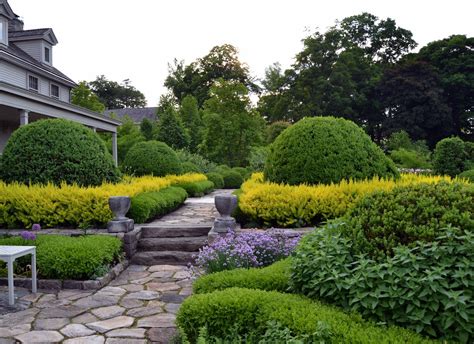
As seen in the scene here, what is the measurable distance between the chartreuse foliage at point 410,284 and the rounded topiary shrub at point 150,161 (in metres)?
11.2

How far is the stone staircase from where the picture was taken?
6.68 metres

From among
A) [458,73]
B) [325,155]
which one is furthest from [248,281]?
[458,73]

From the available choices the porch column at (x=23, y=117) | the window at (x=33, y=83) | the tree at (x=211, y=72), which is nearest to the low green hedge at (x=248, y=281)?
the porch column at (x=23, y=117)

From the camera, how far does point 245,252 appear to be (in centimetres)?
469

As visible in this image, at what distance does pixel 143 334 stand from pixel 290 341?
1845 mm

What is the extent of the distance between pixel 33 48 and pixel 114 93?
41877mm

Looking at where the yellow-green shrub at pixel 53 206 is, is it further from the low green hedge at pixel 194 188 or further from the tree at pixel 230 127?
the tree at pixel 230 127

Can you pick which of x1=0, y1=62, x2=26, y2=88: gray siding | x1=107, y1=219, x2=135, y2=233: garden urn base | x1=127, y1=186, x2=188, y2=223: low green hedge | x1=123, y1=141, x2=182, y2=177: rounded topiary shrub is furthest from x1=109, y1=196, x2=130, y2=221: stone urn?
x1=0, y1=62, x2=26, y2=88: gray siding

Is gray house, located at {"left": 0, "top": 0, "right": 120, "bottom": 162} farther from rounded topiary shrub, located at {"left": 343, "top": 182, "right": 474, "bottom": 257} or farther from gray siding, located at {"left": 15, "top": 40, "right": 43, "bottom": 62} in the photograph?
rounded topiary shrub, located at {"left": 343, "top": 182, "right": 474, "bottom": 257}

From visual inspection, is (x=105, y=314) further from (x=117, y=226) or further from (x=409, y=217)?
(x=409, y=217)

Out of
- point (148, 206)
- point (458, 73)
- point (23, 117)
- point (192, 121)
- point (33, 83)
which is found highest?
point (458, 73)

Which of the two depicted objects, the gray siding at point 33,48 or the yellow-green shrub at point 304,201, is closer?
the yellow-green shrub at point 304,201

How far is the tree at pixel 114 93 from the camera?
6138cm

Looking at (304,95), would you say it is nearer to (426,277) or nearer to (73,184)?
(73,184)
